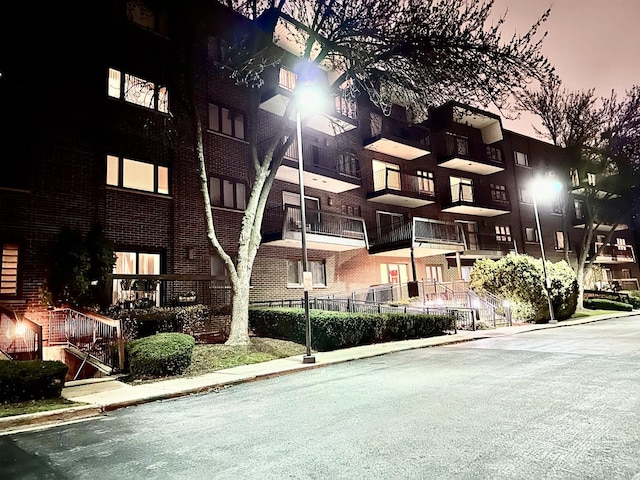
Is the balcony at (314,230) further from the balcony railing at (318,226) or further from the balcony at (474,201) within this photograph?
the balcony at (474,201)

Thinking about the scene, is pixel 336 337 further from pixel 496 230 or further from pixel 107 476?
pixel 496 230

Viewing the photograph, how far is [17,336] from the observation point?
1036 cm

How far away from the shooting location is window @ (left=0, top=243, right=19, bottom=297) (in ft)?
37.4

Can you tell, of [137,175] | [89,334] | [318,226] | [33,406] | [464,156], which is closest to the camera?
[33,406]

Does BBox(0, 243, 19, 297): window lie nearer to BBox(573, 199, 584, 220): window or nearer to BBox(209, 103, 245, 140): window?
BBox(209, 103, 245, 140): window

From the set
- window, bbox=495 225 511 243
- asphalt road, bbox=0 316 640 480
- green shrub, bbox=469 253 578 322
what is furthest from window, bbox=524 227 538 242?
asphalt road, bbox=0 316 640 480

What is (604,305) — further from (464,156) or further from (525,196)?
(464,156)

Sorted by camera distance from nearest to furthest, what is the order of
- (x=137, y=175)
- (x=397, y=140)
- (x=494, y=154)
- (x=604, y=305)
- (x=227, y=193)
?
(x=137, y=175)
(x=227, y=193)
(x=397, y=140)
(x=604, y=305)
(x=494, y=154)

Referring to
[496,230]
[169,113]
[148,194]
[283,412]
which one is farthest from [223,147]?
[496,230]

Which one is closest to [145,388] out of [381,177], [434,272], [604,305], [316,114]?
[316,114]

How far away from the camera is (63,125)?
13.2 metres

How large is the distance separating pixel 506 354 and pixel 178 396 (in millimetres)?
7827

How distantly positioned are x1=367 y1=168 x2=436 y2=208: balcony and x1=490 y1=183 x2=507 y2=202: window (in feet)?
22.8

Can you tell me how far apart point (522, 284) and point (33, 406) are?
1966 centimetres
